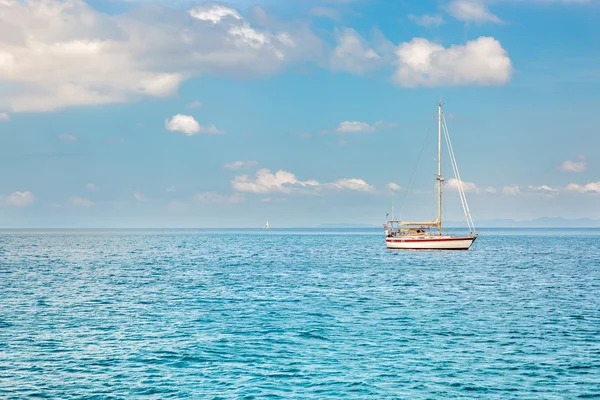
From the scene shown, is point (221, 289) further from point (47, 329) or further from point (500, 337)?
point (500, 337)

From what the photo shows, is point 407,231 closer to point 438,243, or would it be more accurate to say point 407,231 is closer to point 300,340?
point 438,243

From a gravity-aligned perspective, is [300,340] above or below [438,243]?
below

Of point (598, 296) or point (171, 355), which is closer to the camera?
point (171, 355)

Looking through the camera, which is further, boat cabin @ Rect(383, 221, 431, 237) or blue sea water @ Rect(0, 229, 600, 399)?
boat cabin @ Rect(383, 221, 431, 237)

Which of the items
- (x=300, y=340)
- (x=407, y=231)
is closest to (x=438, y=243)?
(x=407, y=231)

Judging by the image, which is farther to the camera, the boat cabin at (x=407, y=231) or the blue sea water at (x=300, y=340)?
the boat cabin at (x=407, y=231)

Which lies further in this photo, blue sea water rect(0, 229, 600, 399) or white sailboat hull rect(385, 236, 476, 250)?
white sailboat hull rect(385, 236, 476, 250)

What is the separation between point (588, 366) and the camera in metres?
29.8

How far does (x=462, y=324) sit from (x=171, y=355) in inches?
799

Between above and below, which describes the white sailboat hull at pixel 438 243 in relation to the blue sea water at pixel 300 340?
above

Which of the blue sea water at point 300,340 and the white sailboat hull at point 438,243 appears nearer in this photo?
the blue sea water at point 300,340

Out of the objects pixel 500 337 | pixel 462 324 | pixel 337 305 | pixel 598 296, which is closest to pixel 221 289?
pixel 337 305

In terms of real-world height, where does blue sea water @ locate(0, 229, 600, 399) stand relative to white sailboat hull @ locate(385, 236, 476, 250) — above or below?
below

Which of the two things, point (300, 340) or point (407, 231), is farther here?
point (407, 231)
